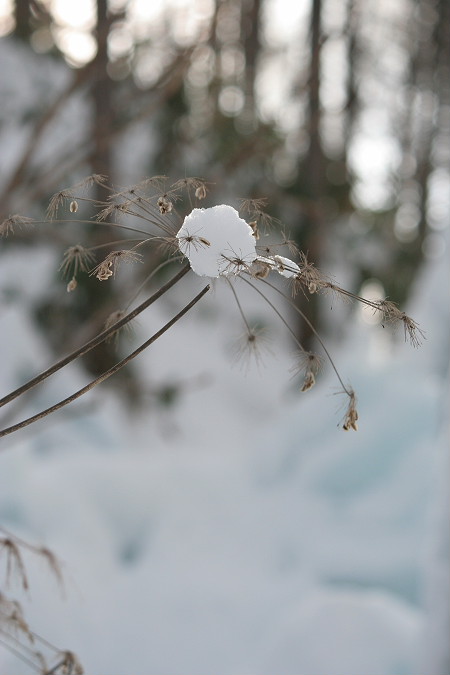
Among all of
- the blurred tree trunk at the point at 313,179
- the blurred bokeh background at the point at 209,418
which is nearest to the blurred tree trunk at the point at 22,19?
the blurred bokeh background at the point at 209,418

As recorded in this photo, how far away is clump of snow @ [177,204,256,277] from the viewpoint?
0.79 metres

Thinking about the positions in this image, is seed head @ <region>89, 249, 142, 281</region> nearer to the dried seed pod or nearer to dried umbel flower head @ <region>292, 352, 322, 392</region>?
the dried seed pod

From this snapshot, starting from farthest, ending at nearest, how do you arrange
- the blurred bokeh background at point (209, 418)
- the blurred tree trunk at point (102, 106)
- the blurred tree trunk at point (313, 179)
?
1. the blurred tree trunk at point (313, 179)
2. the blurred tree trunk at point (102, 106)
3. the blurred bokeh background at point (209, 418)

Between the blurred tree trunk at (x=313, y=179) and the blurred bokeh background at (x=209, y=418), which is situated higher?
the blurred tree trunk at (x=313, y=179)

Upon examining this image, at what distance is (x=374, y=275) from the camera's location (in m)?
7.38

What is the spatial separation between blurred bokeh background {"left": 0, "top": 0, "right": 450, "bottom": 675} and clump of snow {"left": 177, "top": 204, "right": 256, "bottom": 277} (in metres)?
0.07

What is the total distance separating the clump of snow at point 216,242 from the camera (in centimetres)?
79

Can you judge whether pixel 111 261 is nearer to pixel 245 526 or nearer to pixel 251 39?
pixel 245 526

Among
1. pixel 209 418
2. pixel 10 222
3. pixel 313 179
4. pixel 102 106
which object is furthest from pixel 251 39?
pixel 10 222


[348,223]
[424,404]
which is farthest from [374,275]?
[424,404]

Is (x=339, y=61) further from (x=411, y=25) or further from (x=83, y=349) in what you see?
(x=83, y=349)

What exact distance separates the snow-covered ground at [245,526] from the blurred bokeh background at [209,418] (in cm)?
1

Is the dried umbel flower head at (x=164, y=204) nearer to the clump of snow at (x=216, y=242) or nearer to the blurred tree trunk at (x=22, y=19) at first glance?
the clump of snow at (x=216, y=242)

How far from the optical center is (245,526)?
12.3 ft
